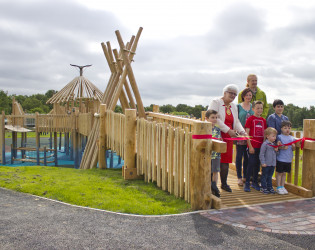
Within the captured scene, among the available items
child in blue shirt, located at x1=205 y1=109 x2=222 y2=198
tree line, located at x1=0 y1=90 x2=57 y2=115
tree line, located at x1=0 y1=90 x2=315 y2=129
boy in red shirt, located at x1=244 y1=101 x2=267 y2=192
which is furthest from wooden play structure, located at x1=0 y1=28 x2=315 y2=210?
tree line, located at x1=0 y1=90 x2=315 y2=129

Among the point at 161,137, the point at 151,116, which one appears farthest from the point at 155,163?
the point at 151,116

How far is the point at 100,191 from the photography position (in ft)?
20.6

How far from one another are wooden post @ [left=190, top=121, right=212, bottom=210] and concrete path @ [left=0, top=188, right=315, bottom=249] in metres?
0.28

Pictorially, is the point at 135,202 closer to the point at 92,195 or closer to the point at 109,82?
the point at 92,195

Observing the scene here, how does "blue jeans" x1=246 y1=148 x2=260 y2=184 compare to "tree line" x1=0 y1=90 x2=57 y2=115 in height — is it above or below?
below

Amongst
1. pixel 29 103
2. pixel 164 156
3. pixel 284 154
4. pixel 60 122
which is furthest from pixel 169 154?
pixel 29 103

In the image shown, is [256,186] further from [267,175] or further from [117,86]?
[117,86]

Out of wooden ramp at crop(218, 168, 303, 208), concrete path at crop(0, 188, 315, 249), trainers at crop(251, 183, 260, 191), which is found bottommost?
concrete path at crop(0, 188, 315, 249)

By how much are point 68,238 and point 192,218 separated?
1849 mm

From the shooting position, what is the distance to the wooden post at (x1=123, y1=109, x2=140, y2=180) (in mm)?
7578

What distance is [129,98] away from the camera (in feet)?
37.8

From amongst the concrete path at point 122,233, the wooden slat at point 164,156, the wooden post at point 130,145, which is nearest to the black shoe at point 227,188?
the wooden slat at point 164,156

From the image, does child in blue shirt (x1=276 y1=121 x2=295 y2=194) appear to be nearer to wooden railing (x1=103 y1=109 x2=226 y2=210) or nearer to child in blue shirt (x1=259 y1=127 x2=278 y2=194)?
child in blue shirt (x1=259 y1=127 x2=278 y2=194)

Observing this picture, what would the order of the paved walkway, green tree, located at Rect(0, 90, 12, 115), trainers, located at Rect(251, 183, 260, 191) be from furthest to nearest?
green tree, located at Rect(0, 90, 12, 115) → trainers, located at Rect(251, 183, 260, 191) → the paved walkway
